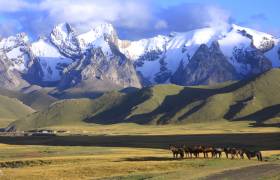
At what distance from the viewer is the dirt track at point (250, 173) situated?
67938 mm

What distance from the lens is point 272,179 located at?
210ft

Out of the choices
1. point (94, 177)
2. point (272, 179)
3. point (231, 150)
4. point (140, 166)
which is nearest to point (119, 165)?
point (140, 166)

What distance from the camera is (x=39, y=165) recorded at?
325ft

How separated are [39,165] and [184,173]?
31130 mm

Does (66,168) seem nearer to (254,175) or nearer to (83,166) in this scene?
(83,166)

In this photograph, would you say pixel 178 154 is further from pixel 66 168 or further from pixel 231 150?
pixel 66 168

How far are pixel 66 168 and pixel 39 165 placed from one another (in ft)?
38.4

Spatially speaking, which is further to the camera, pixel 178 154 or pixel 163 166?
pixel 178 154

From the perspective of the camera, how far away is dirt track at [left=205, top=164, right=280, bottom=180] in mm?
67938

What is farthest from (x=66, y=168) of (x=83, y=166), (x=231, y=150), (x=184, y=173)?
(x=231, y=150)

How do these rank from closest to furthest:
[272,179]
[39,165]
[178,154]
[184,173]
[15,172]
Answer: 1. [272,179]
2. [184,173]
3. [15,172]
4. [39,165]
5. [178,154]

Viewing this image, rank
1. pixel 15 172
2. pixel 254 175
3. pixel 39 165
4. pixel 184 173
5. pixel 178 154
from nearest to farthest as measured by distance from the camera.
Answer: pixel 254 175 < pixel 184 173 < pixel 15 172 < pixel 39 165 < pixel 178 154

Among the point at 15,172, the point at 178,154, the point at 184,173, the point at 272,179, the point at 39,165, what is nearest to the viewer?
the point at 272,179

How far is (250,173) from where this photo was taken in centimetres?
7269
